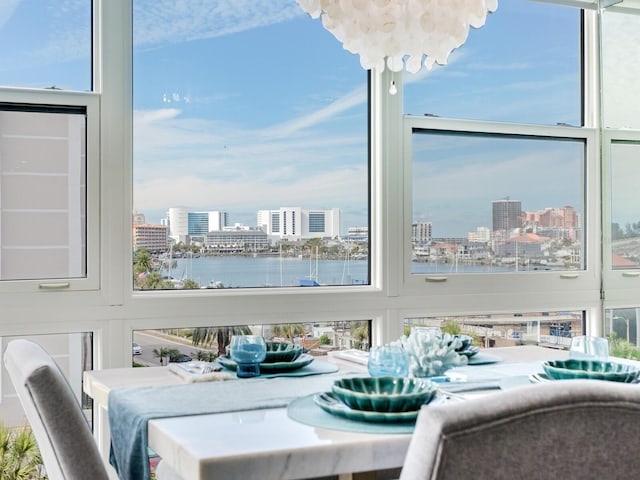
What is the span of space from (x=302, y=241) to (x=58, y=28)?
1257mm

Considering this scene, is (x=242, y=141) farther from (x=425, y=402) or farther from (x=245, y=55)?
(x=425, y=402)

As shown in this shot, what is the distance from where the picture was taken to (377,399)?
1.53 m

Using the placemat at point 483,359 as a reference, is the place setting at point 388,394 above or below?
above

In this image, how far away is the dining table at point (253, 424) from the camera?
1325 millimetres

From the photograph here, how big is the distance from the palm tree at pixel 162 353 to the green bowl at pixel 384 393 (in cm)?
156

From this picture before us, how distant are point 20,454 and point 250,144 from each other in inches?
57.5

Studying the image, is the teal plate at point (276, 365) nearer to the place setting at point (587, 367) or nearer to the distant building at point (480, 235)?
the place setting at point (587, 367)

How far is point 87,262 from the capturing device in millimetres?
2957

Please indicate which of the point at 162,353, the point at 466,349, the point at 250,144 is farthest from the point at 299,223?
the point at 466,349

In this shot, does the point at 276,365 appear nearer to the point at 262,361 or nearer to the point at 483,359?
the point at 262,361

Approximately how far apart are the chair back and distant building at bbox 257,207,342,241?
5.93 ft

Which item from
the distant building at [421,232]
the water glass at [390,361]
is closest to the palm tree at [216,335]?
the distant building at [421,232]

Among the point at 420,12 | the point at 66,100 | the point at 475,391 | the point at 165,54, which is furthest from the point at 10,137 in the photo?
the point at 475,391

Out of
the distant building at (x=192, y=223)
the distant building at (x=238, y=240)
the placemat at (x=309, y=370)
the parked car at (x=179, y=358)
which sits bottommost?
the parked car at (x=179, y=358)
